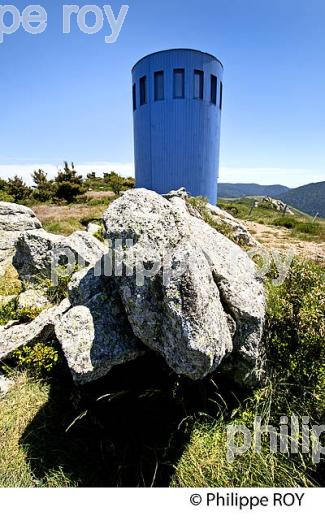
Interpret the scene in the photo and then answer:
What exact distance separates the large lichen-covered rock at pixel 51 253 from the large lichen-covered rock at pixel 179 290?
8.12 ft

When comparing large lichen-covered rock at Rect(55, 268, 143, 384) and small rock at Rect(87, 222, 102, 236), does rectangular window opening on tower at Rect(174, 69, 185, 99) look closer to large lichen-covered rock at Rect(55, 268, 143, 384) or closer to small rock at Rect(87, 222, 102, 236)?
small rock at Rect(87, 222, 102, 236)

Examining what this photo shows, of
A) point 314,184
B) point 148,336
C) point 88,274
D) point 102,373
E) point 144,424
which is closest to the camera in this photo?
point 148,336

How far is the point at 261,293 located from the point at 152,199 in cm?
188

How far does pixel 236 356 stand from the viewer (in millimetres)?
3779

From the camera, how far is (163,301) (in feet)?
10.2

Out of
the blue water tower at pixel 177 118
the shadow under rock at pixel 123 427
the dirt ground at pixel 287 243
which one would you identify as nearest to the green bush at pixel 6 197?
the blue water tower at pixel 177 118

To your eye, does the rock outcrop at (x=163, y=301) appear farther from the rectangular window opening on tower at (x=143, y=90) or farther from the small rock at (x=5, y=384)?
the rectangular window opening on tower at (x=143, y=90)

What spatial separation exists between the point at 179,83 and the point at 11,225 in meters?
10.4

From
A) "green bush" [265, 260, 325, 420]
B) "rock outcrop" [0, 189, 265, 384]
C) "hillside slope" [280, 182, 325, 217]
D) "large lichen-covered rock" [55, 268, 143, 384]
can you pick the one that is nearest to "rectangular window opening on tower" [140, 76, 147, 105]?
"rock outcrop" [0, 189, 265, 384]

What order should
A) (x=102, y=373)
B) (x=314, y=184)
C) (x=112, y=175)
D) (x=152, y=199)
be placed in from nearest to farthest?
(x=102, y=373)
(x=152, y=199)
(x=112, y=175)
(x=314, y=184)

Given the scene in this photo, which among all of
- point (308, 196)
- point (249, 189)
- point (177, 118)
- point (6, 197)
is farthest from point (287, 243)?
point (249, 189)

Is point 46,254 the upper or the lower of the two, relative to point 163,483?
upper
